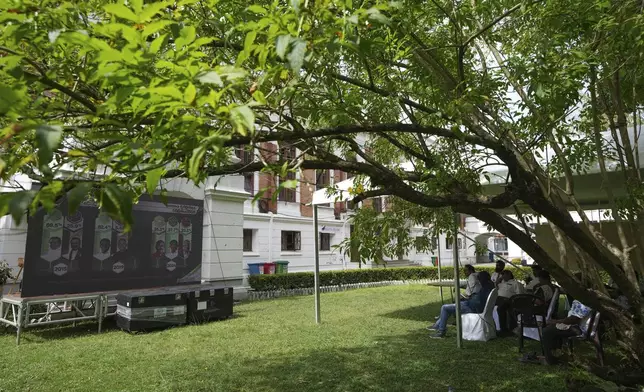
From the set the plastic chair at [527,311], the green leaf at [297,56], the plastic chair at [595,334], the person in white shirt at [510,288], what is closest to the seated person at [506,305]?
the person in white shirt at [510,288]

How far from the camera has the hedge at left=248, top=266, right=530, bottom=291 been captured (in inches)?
639

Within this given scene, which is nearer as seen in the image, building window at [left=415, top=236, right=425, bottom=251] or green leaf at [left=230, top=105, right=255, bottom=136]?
green leaf at [left=230, top=105, right=255, bottom=136]

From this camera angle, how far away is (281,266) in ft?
67.2

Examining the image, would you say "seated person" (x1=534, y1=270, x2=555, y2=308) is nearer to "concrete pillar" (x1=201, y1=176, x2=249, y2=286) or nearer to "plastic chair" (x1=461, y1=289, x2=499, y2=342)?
"plastic chair" (x1=461, y1=289, x2=499, y2=342)

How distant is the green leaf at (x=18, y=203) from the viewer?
3.90 ft

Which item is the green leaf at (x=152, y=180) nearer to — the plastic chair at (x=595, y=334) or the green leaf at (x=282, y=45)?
the green leaf at (x=282, y=45)

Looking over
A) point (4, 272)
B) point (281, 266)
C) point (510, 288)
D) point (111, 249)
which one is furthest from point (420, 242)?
point (281, 266)

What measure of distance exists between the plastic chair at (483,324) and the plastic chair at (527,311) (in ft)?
2.34

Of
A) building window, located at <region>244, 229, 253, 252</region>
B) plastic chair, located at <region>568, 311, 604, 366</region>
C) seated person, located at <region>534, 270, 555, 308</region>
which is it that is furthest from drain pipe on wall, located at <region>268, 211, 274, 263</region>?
plastic chair, located at <region>568, 311, 604, 366</region>

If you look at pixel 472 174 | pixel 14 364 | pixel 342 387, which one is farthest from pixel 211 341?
pixel 472 174

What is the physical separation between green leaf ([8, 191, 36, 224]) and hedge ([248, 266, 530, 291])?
12707mm

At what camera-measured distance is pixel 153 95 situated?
5.29 feet

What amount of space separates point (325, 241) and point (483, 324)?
1754 cm

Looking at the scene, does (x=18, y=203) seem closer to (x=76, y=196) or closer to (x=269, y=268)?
(x=76, y=196)
